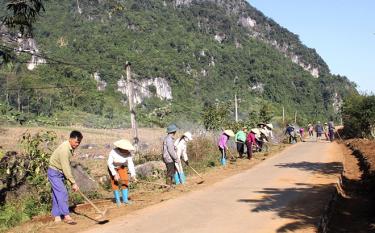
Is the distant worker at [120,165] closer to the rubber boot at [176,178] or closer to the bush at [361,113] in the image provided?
the rubber boot at [176,178]

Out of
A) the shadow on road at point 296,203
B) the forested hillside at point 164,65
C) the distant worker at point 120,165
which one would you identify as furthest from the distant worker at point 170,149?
the forested hillside at point 164,65

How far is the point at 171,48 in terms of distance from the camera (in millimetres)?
140500

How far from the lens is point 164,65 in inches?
4806

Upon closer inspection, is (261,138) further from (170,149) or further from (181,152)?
(170,149)

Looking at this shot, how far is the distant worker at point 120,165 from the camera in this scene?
10.5 m

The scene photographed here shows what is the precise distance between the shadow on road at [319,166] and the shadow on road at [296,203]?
3398 millimetres

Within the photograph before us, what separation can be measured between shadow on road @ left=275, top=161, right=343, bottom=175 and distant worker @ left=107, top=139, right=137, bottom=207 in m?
7.77

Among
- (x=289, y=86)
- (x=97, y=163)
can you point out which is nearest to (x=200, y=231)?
(x=97, y=163)

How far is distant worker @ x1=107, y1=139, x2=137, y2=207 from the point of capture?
412 inches

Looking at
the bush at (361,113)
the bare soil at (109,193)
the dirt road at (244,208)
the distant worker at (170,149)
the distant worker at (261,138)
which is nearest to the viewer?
the dirt road at (244,208)

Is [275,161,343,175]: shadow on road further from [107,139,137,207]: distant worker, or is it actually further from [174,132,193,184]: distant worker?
[107,139,137,207]: distant worker

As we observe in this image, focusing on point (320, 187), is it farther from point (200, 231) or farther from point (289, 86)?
point (289, 86)

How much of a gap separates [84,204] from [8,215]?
6.22ft

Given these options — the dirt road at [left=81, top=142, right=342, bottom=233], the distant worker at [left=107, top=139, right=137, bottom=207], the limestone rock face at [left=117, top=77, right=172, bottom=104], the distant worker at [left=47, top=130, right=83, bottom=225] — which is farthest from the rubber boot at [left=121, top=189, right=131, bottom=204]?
the limestone rock face at [left=117, top=77, right=172, bottom=104]
